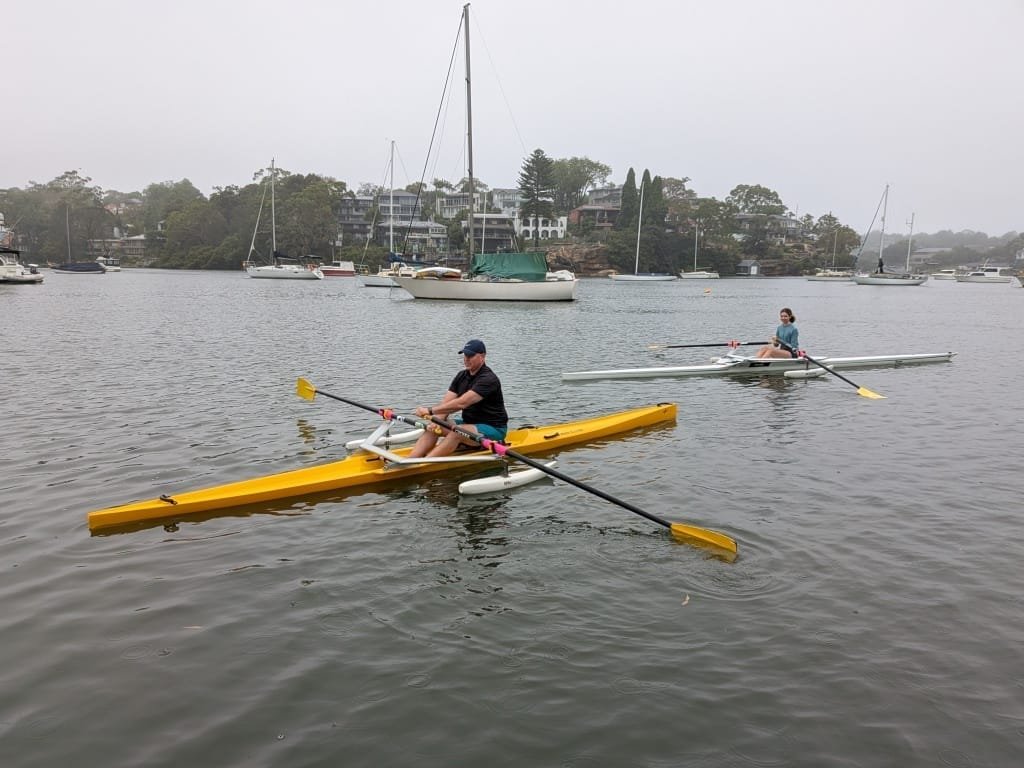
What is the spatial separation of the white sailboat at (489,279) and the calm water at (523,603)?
33.4m

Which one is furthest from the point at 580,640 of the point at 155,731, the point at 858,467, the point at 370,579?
the point at 858,467

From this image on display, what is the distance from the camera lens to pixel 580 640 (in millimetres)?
5715

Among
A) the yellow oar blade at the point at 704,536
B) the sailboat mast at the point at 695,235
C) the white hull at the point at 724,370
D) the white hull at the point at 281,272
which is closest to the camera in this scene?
the yellow oar blade at the point at 704,536

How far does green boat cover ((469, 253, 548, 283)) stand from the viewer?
46656 mm

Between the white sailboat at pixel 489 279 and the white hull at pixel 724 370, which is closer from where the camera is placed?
the white hull at pixel 724 370

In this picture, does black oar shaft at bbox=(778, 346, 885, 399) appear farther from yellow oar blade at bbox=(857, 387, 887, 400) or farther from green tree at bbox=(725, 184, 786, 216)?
green tree at bbox=(725, 184, 786, 216)

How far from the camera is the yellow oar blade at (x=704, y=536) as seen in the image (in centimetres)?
741

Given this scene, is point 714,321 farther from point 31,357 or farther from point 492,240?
point 492,240

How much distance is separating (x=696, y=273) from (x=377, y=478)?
126 metres

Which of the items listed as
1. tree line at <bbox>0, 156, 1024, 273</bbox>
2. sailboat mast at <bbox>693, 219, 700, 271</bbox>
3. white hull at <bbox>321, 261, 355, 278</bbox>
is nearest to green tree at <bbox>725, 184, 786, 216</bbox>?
tree line at <bbox>0, 156, 1024, 273</bbox>

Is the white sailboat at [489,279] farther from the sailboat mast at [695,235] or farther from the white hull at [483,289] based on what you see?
the sailboat mast at [695,235]

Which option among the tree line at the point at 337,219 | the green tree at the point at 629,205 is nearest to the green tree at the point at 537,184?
the tree line at the point at 337,219

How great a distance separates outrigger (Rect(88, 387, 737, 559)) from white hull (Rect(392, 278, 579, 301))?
3593 centimetres

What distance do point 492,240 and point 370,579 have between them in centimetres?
12257
